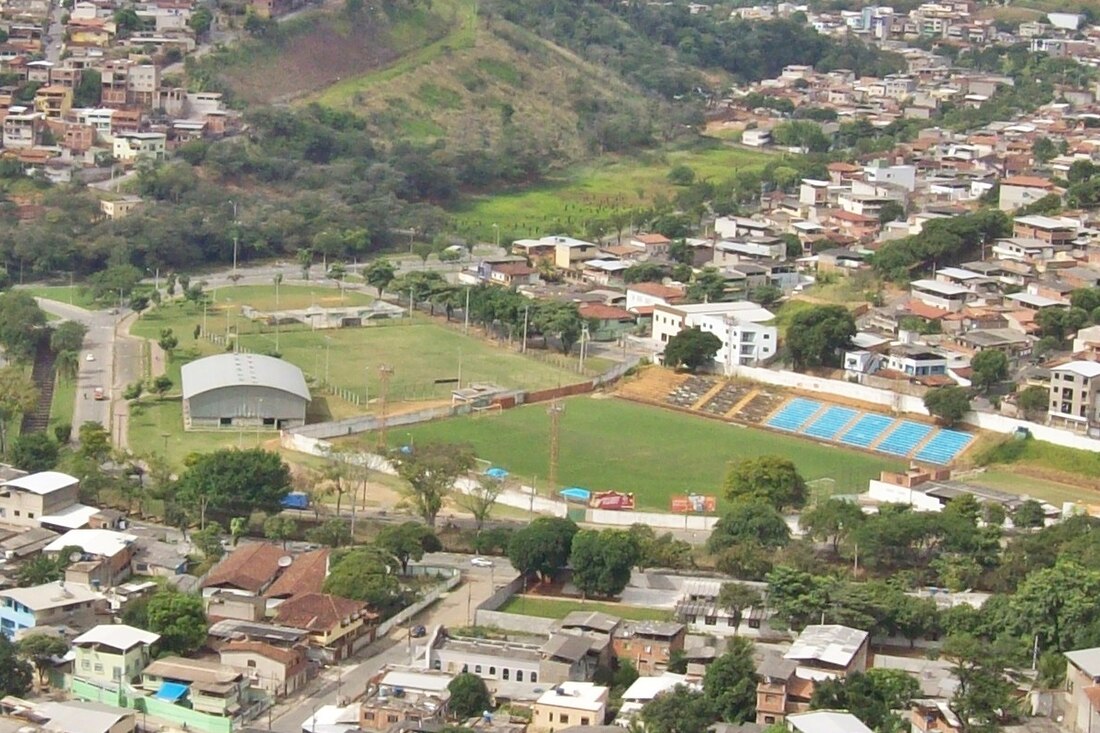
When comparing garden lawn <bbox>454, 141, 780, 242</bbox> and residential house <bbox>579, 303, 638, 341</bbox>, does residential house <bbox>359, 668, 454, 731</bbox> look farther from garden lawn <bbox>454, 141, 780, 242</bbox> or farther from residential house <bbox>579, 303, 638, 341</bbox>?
garden lawn <bbox>454, 141, 780, 242</bbox>

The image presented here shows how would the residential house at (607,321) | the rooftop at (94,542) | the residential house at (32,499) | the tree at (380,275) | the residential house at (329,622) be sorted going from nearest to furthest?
the residential house at (329,622)
the rooftop at (94,542)
the residential house at (32,499)
the residential house at (607,321)
the tree at (380,275)

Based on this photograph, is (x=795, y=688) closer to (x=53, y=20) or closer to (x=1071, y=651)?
(x=1071, y=651)

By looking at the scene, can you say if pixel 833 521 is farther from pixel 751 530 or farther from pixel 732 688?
pixel 732 688

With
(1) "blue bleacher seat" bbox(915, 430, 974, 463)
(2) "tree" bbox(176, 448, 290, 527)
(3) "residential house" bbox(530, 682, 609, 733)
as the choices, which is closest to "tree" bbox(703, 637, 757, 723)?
(3) "residential house" bbox(530, 682, 609, 733)

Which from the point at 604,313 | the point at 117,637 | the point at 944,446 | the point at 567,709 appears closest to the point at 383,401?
the point at 604,313

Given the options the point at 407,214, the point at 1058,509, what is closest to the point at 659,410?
the point at 1058,509

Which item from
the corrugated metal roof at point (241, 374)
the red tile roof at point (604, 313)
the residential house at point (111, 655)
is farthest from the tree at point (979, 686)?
the red tile roof at point (604, 313)

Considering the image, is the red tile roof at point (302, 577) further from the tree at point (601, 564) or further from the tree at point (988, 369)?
the tree at point (988, 369)
